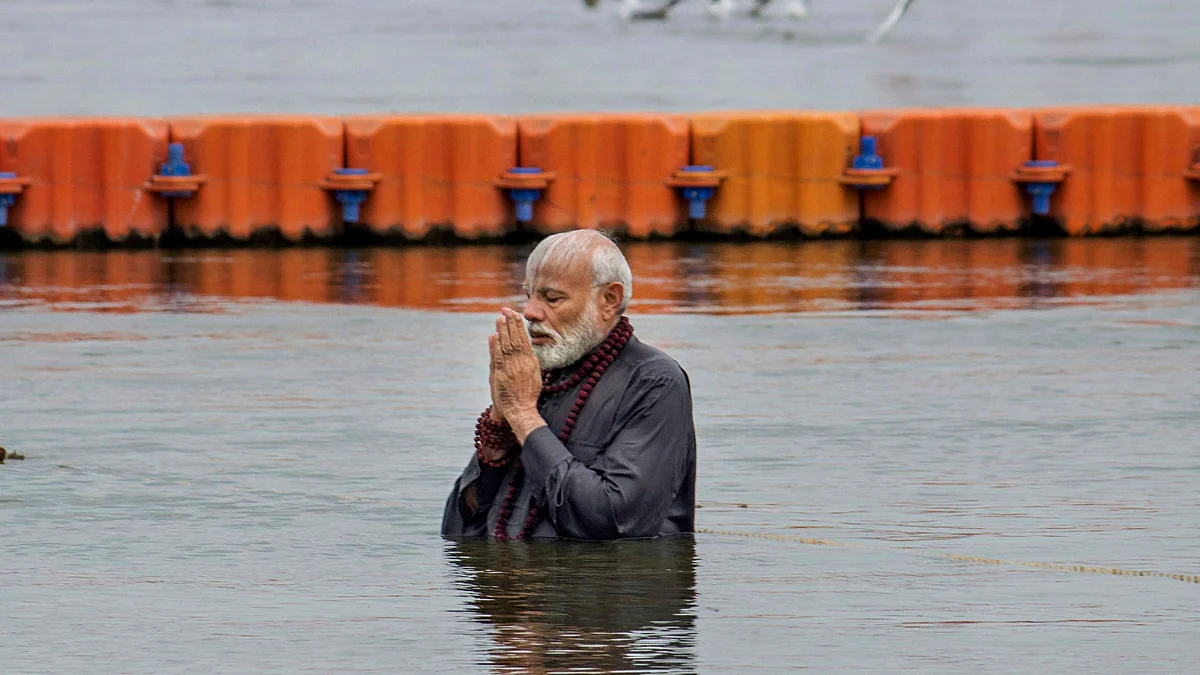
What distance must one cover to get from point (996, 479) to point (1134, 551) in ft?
5.18

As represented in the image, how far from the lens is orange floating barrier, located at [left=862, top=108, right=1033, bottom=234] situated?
64.5 ft

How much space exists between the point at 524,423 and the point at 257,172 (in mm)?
12265

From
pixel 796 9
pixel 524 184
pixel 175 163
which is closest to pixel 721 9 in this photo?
pixel 796 9

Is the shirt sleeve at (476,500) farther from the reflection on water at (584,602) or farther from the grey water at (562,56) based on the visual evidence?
the grey water at (562,56)

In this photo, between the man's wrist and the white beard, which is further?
the white beard

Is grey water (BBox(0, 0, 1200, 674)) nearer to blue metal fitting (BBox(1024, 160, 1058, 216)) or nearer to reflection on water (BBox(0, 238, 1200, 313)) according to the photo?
reflection on water (BBox(0, 238, 1200, 313))

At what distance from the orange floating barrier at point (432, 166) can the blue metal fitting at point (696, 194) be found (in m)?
1.23

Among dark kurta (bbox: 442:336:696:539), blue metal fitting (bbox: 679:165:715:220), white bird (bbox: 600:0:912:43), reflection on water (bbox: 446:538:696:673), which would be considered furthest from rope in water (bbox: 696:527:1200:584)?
white bird (bbox: 600:0:912:43)

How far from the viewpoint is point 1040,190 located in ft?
65.2

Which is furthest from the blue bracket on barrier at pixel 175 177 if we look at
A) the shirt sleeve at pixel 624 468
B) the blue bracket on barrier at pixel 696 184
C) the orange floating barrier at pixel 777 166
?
the shirt sleeve at pixel 624 468

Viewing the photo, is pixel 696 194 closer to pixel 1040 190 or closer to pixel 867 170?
pixel 867 170

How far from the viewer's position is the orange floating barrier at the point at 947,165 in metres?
19.7

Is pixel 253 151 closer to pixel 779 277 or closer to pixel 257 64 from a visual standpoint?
pixel 779 277

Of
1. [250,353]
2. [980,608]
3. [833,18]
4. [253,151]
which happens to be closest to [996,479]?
[980,608]
